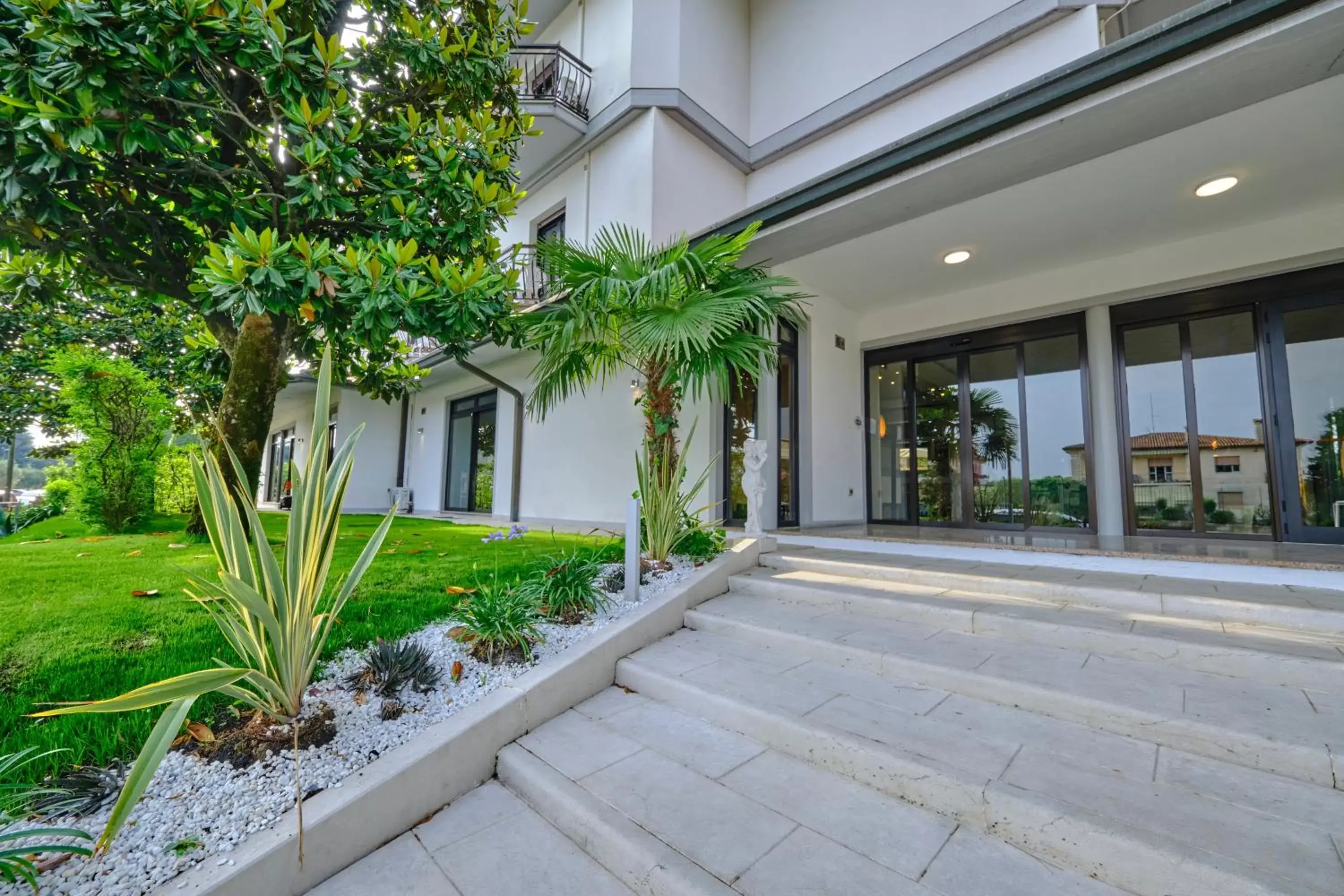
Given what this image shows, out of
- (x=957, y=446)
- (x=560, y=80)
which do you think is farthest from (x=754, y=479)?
(x=560, y=80)

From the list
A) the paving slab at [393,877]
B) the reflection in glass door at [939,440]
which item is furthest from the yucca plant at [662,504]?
the reflection in glass door at [939,440]

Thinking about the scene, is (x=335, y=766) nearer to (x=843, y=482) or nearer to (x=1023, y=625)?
(x=1023, y=625)

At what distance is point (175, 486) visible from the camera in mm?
9703

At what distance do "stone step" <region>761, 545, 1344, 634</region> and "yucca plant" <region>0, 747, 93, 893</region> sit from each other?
375 centimetres

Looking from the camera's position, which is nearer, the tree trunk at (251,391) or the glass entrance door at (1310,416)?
the tree trunk at (251,391)

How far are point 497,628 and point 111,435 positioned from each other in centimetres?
746

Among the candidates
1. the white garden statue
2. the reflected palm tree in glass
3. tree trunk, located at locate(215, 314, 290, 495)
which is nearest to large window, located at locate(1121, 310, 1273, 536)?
the reflected palm tree in glass

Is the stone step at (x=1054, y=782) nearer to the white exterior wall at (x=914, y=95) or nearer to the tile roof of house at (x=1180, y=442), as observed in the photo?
the white exterior wall at (x=914, y=95)

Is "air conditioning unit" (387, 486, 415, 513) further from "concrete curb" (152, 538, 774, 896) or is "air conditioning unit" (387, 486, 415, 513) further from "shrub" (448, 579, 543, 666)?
"concrete curb" (152, 538, 774, 896)

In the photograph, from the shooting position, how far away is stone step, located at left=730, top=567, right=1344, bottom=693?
2229mm

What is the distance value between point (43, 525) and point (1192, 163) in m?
13.9

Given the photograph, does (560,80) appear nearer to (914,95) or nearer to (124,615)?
(914,95)

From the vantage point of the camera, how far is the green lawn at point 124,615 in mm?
1931

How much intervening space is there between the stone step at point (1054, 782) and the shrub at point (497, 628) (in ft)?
2.45
